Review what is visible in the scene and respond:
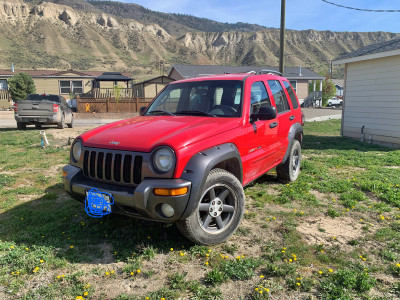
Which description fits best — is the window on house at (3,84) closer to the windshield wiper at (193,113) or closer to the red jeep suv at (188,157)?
the red jeep suv at (188,157)

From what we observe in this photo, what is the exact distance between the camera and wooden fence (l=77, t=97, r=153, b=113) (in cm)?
2562

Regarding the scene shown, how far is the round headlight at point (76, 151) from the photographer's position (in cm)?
361

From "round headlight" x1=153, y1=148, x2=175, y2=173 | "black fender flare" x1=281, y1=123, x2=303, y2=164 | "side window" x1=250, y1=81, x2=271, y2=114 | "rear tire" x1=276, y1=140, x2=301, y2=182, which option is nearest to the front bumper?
"round headlight" x1=153, y1=148, x2=175, y2=173

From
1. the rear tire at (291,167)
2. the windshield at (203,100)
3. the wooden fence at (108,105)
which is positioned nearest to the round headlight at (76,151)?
the windshield at (203,100)

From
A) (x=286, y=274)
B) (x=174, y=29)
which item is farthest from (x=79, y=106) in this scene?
(x=174, y=29)

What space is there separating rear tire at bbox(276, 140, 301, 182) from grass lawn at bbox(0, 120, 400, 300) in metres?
0.23

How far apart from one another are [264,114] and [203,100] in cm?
86

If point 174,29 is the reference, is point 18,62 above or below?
below

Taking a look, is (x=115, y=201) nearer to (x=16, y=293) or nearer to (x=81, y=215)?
(x=16, y=293)

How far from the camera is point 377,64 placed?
10617mm

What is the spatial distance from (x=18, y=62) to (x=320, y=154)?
68.9m

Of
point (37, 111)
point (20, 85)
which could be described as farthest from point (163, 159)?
point (20, 85)

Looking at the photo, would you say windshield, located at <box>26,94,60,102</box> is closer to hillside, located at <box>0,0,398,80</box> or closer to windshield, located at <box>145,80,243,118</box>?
windshield, located at <box>145,80,243,118</box>

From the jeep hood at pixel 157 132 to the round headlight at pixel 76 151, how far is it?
11cm
